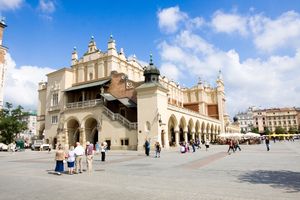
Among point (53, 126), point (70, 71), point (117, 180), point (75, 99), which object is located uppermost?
point (70, 71)

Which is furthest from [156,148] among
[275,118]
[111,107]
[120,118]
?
[275,118]

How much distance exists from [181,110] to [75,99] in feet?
61.1

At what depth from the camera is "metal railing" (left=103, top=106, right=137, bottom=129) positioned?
35.5 meters

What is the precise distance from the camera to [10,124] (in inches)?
1788

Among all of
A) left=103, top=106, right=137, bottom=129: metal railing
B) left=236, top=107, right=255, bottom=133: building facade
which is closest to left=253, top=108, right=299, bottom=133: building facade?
left=236, top=107, right=255, bottom=133: building facade

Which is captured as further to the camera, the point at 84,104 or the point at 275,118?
the point at 275,118

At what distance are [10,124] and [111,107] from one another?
18.8 meters

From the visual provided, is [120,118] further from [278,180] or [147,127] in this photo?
[278,180]

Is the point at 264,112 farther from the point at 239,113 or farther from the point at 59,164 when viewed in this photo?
the point at 59,164

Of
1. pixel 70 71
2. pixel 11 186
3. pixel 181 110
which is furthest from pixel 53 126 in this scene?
pixel 11 186

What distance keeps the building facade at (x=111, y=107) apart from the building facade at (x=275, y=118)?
9395cm

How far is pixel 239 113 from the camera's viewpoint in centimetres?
15875

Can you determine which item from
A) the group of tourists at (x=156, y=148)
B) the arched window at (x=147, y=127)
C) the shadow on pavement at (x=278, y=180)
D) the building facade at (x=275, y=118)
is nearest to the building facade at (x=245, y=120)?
the building facade at (x=275, y=118)

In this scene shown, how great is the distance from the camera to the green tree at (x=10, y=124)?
45281mm
